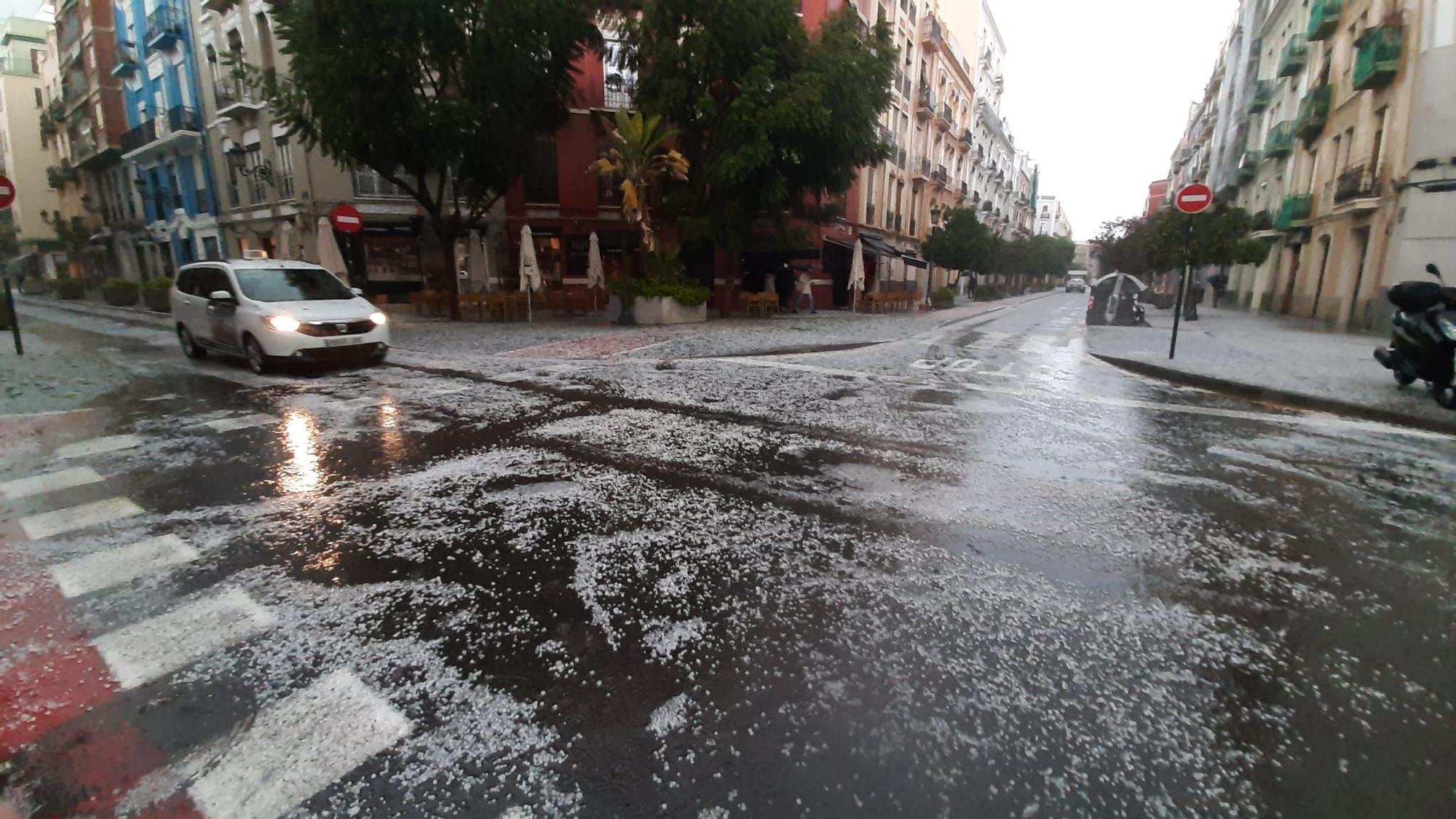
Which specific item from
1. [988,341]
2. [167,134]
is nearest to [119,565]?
[988,341]

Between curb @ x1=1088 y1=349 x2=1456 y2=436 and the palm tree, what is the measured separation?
11197 millimetres

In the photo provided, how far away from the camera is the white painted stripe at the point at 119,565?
10.7ft

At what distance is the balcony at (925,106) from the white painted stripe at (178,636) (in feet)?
133

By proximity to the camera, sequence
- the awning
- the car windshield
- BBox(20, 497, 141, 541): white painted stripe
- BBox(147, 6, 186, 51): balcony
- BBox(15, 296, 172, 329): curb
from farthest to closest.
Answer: BBox(147, 6, 186, 51): balcony
the awning
BBox(15, 296, 172, 329): curb
the car windshield
BBox(20, 497, 141, 541): white painted stripe

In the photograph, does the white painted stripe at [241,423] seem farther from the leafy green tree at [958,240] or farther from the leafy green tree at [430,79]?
the leafy green tree at [958,240]

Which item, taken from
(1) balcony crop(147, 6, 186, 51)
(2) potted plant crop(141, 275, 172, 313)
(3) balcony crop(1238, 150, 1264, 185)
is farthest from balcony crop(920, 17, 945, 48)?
(2) potted plant crop(141, 275, 172, 313)

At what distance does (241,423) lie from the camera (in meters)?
6.54

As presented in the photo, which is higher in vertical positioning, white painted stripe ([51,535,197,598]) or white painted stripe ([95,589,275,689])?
white painted stripe ([51,535,197,598])

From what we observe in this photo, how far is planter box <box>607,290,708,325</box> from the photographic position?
57.7 ft

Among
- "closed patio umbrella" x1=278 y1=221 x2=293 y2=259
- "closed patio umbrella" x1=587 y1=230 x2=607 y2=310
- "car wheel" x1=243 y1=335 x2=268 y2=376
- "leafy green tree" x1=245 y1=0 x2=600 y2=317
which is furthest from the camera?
"closed patio umbrella" x1=278 y1=221 x2=293 y2=259

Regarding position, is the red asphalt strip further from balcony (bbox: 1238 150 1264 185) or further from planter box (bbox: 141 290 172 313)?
balcony (bbox: 1238 150 1264 185)

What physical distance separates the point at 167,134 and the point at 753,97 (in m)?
30.8

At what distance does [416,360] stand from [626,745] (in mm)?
10200

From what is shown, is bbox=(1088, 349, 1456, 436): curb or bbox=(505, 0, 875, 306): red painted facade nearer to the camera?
bbox=(1088, 349, 1456, 436): curb
